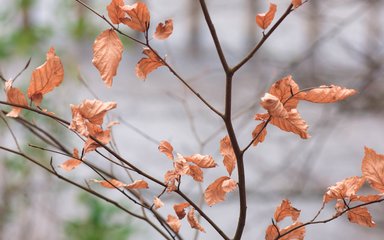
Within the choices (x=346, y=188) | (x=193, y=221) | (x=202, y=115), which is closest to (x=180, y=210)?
(x=193, y=221)

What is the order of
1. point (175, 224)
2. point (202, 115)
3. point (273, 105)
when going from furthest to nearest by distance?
1. point (202, 115)
2. point (175, 224)
3. point (273, 105)

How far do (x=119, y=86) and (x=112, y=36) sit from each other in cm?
309

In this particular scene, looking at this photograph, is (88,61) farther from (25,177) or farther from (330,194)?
(330,194)

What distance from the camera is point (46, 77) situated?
44 cm

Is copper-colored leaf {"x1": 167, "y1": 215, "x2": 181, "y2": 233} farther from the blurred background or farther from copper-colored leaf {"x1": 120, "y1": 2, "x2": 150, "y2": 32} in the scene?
the blurred background

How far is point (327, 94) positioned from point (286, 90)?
0.09 ft

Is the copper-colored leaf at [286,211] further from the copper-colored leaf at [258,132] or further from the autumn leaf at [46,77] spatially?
the autumn leaf at [46,77]

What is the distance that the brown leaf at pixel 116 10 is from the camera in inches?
15.9

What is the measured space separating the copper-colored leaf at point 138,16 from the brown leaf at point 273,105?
10 cm

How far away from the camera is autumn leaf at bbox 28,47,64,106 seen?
0.43m

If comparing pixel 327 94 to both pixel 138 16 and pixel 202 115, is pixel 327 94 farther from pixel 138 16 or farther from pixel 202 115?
pixel 202 115

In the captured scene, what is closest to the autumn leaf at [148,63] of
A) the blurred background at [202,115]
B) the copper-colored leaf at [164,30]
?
the copper-colored leaf at [164,30]

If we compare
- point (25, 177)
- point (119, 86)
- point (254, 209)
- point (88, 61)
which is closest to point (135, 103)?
point (119, 86)

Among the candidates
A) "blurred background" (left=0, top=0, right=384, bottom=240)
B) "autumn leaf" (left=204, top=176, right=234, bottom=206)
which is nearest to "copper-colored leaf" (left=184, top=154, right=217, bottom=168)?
"autumn leaf" (left=204, top=176, right=234, bottom=206)
